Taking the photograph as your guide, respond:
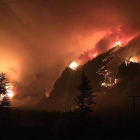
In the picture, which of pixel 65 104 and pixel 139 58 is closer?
pixel 139 58

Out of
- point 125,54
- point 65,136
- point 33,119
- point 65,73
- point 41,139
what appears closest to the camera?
point 41,139

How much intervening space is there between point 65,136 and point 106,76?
128 metres

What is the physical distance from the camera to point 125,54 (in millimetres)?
134750

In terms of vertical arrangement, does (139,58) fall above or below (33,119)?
above

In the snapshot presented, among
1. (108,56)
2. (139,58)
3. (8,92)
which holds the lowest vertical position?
(8,92)

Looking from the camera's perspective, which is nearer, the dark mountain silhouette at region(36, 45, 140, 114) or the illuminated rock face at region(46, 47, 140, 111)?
the dark mountain silhouette at region(36, 45, 140, 114)

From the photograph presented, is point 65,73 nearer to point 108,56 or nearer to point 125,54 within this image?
point 108,56

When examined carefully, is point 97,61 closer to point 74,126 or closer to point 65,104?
point 65,104

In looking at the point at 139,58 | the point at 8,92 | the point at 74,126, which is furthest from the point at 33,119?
the point at 139,58

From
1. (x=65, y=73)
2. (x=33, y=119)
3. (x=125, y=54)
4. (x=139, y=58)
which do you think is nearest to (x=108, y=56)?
(x=125, y=54)

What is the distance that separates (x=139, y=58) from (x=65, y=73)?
9523 cm

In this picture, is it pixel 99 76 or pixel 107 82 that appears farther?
pixel 99 76

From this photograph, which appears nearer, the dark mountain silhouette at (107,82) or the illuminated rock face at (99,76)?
the dark mountain silhouette at (107,82)

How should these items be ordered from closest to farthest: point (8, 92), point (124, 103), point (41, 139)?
point (41, 139)
point (8, 92)
point (124, 103)
